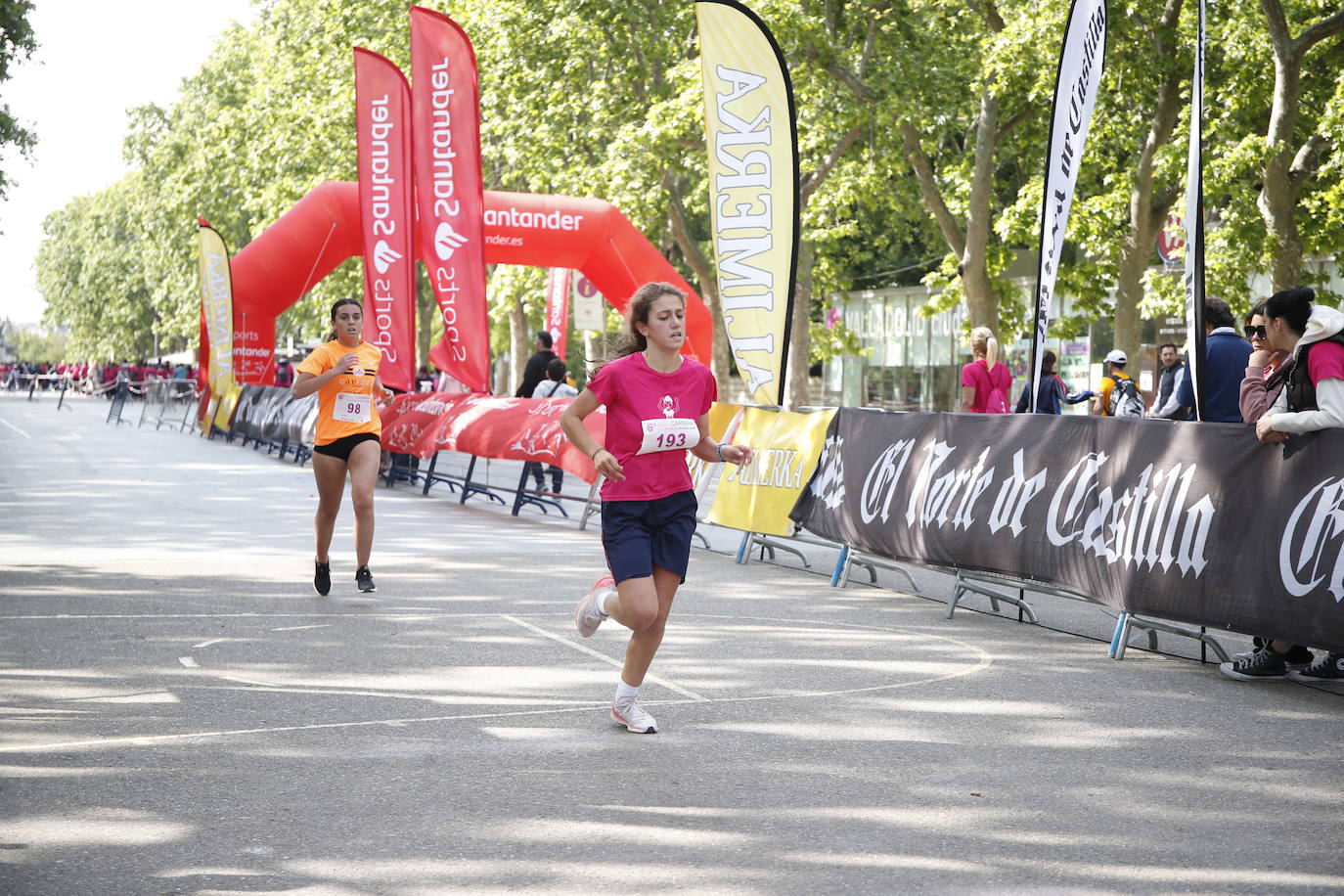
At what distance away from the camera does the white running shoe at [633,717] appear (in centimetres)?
677

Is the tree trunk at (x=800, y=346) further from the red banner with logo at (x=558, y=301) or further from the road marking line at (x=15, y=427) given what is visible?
the road marking line at (x=15, y=427)

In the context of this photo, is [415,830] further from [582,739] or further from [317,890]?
[582,739]

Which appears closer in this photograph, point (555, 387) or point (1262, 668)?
point (1262, 668)

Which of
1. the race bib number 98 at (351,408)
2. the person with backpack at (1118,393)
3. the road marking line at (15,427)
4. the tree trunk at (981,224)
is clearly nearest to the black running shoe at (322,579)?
the race bib number 98 at (351,408)

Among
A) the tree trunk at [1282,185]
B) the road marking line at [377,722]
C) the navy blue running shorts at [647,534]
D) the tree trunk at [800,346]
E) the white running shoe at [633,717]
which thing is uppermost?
the tree trunk at [1282,185]

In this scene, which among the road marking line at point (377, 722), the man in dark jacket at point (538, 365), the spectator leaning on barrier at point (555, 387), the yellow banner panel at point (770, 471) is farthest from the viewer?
the man in dark jacket at point (538, 365)

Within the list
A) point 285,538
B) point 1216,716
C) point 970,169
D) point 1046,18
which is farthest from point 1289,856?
point 970,169

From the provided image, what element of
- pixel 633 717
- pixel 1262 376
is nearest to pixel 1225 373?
pixel 1262 376

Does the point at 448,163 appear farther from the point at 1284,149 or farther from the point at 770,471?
the point at 1284,149

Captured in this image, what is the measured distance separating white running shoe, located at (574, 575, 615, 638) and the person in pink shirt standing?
33 millimetres

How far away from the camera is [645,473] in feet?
22.2

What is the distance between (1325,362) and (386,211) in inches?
577

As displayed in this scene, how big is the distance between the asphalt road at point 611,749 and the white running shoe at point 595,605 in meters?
0.40

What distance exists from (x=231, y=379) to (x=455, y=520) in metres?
16.1
